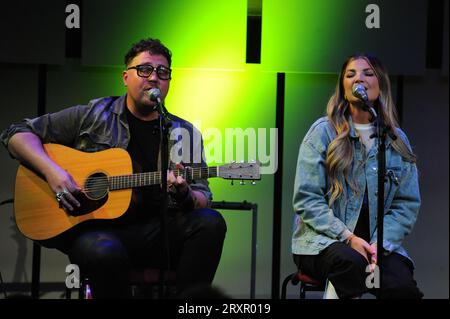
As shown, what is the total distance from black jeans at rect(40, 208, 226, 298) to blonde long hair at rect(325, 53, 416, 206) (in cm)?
62

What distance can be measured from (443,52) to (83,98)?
97.7 inches

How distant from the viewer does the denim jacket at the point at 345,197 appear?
3.57 m

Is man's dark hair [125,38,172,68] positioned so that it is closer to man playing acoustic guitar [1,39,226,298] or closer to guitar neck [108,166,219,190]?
man playing acoustic guitar [1,39,226,298]

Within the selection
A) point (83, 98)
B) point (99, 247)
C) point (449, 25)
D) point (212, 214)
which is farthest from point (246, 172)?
Result: point (449, 25)

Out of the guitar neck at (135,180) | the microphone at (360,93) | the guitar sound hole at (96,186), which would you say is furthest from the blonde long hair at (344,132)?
the guitar sound hole at (96,186)

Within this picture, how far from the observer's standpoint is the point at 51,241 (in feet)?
11.8

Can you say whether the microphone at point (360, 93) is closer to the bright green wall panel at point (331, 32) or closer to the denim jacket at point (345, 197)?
the denim jacket at point (345, 197)

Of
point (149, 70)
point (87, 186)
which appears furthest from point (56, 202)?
point (149, 70)

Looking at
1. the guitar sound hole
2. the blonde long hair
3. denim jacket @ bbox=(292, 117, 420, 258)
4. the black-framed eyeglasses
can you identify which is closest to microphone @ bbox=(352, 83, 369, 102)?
the blonde long hair

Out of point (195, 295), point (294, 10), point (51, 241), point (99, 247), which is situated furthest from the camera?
point (294, 10)

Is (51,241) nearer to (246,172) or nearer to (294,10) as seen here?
(246,172)

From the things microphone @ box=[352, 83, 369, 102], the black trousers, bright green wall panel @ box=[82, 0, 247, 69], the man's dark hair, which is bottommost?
the black trousers

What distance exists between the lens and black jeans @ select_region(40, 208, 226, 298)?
333 centimetres

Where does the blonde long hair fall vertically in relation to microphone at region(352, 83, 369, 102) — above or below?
below
